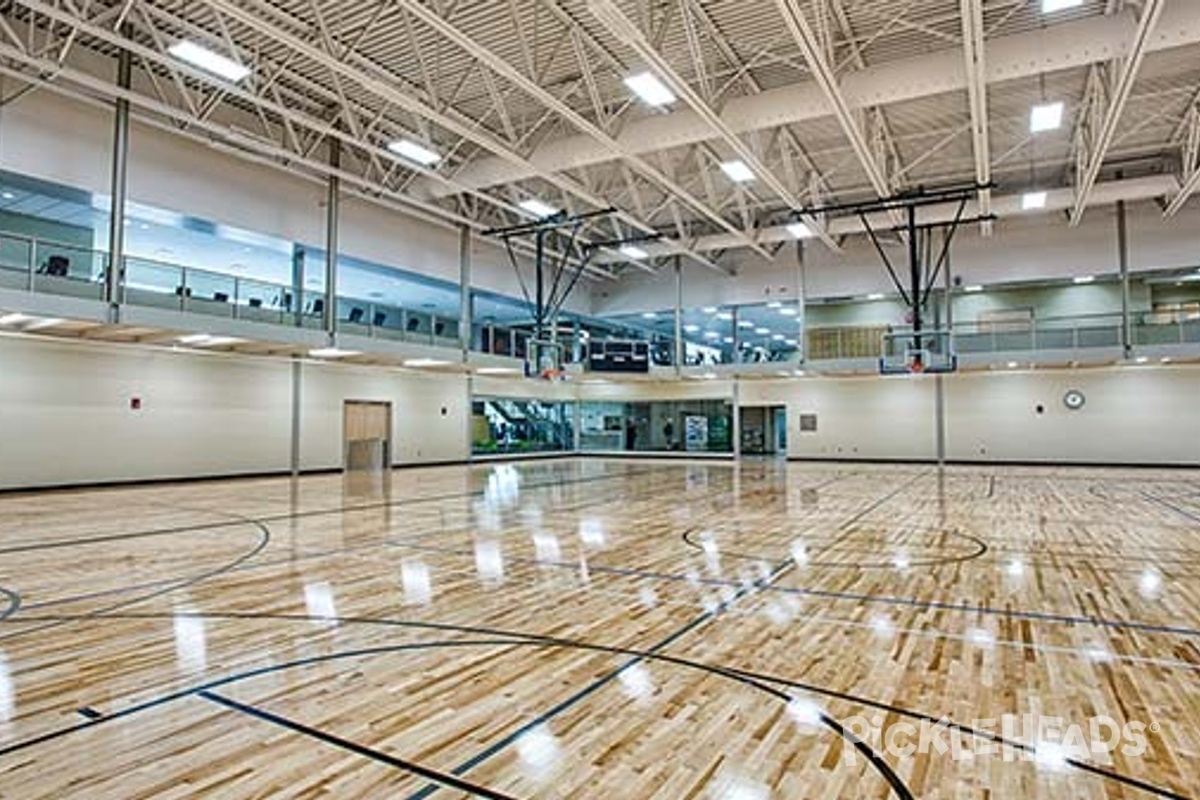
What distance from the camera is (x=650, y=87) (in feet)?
31.3

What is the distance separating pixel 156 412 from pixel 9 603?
460 inches

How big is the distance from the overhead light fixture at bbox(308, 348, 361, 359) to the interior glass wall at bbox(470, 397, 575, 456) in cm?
635

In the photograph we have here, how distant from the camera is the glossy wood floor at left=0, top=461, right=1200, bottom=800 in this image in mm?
2818

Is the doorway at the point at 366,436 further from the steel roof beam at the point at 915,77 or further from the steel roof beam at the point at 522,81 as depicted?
the steel roof beam at the point at 522,81

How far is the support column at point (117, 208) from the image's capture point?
40.7ft

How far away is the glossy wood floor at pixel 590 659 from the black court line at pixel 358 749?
0.01m

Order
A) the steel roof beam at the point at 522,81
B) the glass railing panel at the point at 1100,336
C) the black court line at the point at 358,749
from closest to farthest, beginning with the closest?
the black court line at the point at 358,749 → the steel roof beam at the point at 522,81 → the glass railing panel at the point at 1100,336

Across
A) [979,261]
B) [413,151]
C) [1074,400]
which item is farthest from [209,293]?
[1074,400]

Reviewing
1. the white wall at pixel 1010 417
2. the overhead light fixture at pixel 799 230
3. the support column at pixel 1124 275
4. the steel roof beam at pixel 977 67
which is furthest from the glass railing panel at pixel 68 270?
the support column at pixel 1124 275

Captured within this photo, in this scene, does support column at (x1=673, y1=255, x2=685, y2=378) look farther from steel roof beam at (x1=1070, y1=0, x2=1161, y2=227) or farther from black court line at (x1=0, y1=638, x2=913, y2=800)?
black court line at (x1=0, y1=638, x2=913, y2=800)

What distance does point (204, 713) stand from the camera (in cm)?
339

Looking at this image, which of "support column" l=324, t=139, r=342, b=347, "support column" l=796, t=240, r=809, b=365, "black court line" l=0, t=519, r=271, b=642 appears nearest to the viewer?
"black court line" l=0, t=519, r=271, b=642

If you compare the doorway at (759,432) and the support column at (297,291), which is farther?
the doorway at (759,432)

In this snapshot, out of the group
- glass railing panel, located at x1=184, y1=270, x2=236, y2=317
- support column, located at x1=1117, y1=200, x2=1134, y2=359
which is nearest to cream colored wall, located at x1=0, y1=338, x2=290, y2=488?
glass railing panel, located at x1=184, y1=270, x2=236, y2=317
